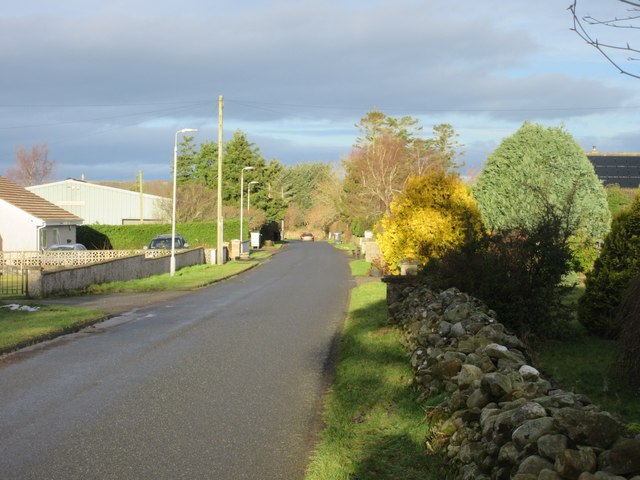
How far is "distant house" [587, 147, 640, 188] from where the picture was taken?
168 ft

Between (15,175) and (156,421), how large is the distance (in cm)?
10413

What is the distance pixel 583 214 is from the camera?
25.0 metres

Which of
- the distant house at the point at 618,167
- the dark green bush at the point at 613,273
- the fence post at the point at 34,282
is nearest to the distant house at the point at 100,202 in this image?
the distant house at the point at 618,167

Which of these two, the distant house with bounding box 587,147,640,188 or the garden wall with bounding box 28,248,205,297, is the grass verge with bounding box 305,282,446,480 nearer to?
the garden wall with bounding box 28,248,205,297

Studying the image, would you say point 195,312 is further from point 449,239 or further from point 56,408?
point 56,408

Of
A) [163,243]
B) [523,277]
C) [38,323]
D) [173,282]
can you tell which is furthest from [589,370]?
[163,243]

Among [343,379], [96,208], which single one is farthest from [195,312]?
[96,208]

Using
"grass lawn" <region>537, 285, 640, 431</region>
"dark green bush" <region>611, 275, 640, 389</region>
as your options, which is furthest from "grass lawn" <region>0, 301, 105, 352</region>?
"dark green bush" <region>611, 275, 640, 389</region>

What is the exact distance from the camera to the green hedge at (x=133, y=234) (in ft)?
190

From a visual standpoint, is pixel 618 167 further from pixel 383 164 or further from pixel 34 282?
pixel 34 282

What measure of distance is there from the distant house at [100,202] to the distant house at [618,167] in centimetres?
3912

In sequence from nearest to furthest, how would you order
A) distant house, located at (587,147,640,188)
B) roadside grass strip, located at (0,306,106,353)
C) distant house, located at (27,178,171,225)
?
roadside grass strip, located at (0,306,106,353) → distant house, located at (587,147,640,188) → distant house, located at (27,178,171,225)

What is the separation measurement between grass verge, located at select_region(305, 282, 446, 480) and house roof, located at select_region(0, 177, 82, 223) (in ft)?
114

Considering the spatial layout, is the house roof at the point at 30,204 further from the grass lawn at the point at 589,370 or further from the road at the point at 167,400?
the grass lawn at the point at 589,370
